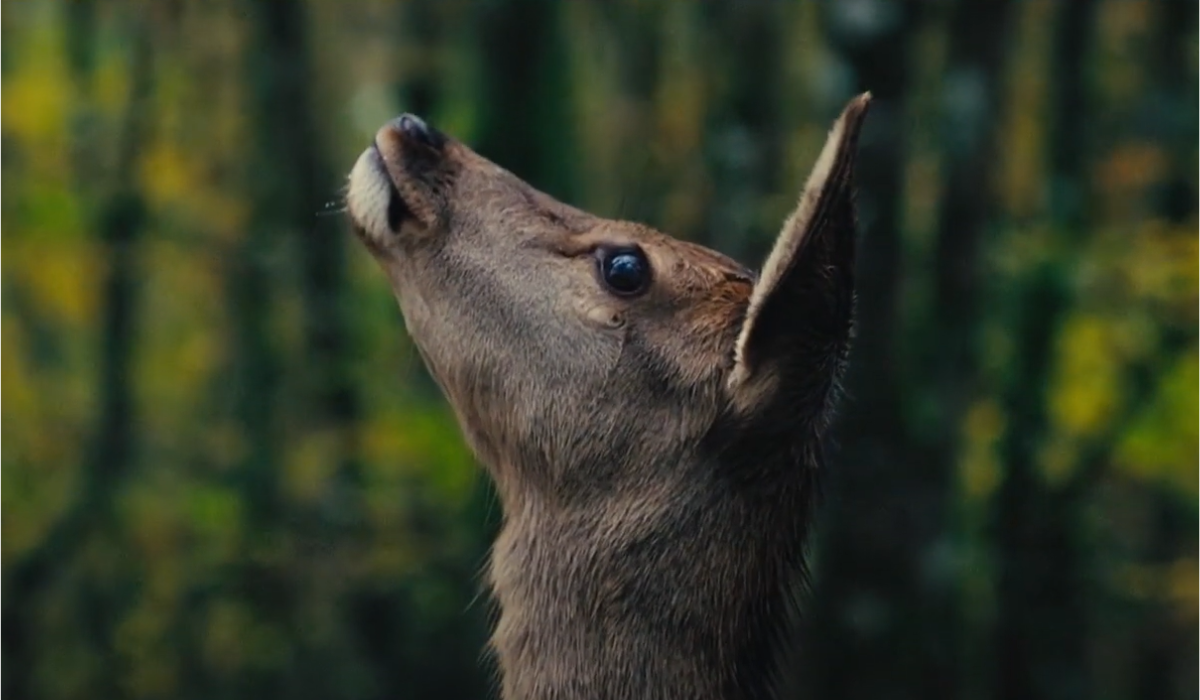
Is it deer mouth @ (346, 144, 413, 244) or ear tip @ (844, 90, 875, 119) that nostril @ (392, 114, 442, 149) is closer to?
deer mouth @ (346, 144, 413, 244)

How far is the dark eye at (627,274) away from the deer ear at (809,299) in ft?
0.76

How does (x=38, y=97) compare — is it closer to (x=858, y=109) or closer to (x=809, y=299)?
(x=809, y=299)

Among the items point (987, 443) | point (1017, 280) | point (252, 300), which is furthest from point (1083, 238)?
point (252, 300)

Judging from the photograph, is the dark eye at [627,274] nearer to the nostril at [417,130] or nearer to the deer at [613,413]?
the deer at [613,413]

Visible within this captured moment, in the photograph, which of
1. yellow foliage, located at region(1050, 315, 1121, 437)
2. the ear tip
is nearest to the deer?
the ear tip

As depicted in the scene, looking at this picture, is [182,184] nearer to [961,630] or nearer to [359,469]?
[359,469]

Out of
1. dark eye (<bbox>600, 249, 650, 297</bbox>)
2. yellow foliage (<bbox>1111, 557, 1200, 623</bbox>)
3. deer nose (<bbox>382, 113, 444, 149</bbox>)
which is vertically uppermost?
deer nose (<bbox>382, 113, 444, 149</bbox>)

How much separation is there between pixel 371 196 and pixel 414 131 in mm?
139

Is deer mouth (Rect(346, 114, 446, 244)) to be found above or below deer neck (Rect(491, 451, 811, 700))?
above

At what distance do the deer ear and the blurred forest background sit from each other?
2.67 metres

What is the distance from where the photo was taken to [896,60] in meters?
5.03

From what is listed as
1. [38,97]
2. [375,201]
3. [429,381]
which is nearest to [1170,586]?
[429,381]

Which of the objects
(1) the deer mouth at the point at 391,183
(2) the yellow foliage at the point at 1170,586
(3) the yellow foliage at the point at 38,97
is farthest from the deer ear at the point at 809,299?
(3) the yellow foliage at the point at 38,97

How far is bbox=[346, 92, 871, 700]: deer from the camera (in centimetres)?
255
